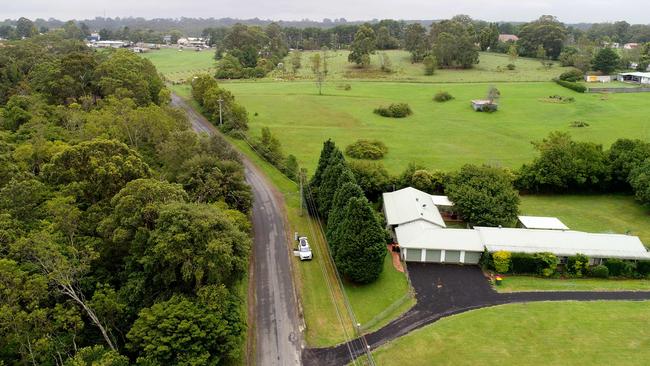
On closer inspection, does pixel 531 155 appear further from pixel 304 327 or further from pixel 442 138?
pixel 304 327

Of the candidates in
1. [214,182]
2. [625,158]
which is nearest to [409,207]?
[214,182]

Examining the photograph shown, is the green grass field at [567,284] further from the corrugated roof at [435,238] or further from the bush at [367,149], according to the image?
the bush at [367,149]

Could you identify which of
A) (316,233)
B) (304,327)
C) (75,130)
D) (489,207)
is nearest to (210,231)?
(304,327)

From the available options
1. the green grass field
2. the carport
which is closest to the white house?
the green grass field

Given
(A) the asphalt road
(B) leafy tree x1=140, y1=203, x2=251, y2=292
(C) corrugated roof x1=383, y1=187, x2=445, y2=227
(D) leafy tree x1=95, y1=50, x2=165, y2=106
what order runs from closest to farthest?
1. (B) leafy tree x1=140, y1=203, x2=251, y2=292
2. (A) the asphalt road
3. (C) corrugated roof x1=383, y1=187, x2=445, y2=227
4. (D) leafy tree x1=95, y1=50, x2=165, y2=106

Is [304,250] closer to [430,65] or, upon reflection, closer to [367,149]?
[367,149]

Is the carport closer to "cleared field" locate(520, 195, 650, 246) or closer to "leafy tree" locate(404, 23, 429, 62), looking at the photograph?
"cleared field" locate(520, 195, 650, 246)
